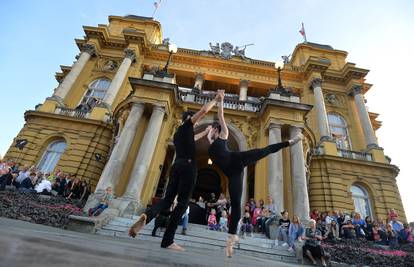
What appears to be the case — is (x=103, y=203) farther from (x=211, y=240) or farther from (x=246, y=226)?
(x=246, y=226)

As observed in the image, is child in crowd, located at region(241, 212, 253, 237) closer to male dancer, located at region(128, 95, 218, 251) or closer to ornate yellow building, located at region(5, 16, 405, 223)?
ornate yellow building, located at region(5, 16, 405, 223)

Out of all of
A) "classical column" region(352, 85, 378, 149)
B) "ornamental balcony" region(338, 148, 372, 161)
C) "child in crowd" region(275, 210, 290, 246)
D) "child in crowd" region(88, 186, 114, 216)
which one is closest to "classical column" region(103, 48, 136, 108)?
"child in crowd" region(88, 186, 114, 216)

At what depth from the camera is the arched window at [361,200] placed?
18.1 meters

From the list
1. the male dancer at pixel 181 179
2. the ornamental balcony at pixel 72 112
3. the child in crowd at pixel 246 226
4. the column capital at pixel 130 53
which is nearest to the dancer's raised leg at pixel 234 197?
the male dancer at pixel 181 179

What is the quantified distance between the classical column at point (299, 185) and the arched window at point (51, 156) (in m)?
17.1

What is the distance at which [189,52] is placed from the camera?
2641 cm

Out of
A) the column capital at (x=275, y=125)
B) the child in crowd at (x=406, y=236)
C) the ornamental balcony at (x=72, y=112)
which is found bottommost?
the child in crowd at (x=406, y=236)

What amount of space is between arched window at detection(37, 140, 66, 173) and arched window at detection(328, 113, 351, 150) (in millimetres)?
23435

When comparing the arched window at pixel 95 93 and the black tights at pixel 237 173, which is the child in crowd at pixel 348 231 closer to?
the black tights at pixel 237 173

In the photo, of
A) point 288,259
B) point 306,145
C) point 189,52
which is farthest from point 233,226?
point 189,52

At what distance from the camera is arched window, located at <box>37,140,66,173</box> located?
60.3 ft

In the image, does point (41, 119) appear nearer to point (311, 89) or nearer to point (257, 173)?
point (257, 173)

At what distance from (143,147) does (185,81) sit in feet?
50.0

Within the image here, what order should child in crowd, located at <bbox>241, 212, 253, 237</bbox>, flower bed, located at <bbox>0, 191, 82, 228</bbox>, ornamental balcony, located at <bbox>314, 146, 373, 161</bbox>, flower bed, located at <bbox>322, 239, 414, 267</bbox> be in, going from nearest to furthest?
flower bed, located at <bbox>0, 191, 82, 228</bbox>, flower bed, located at <bbox>322, 239, 414, 267</bbox>, child in crowd, located at <bbox>241, 212, 253, 237</bbox>, ornamental balcony, located at <bbox>314, 146, 373, 161</bbox>
